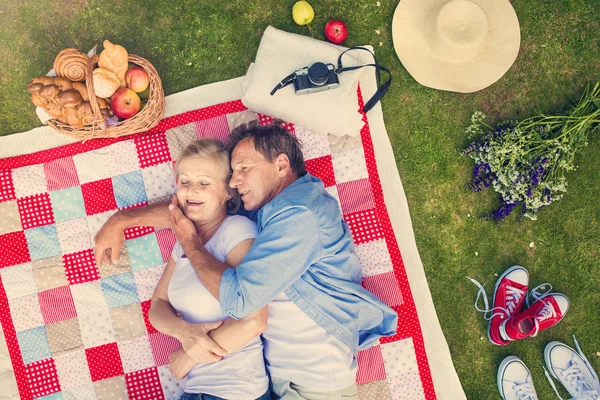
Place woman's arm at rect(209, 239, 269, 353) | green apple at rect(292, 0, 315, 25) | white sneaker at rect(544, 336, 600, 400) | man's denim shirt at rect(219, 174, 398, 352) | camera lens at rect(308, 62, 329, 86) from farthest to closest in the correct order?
white sneaker at rect(544, 336, 600, 400) → green apple at rect(292, 0, 315, 25) → camera lens at rect(308, 62, 329, 86) → woman's arm at rect(209, 239, 269, 353) → man's denim shirt at rect(219, 174, 398, 352)

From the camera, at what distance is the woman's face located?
292 cm

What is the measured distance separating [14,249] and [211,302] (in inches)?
66.4

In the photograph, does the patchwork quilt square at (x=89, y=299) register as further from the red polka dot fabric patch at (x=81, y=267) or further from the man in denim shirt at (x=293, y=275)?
the man in denim shirt at (x=293, y=275)

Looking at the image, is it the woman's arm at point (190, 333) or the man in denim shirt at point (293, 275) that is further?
the woman's arm at point (190, 333)

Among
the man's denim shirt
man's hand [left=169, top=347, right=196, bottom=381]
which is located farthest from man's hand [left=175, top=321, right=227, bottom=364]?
the man's denim shirt

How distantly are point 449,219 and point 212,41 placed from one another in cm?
229

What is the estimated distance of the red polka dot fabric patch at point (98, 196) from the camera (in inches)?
138

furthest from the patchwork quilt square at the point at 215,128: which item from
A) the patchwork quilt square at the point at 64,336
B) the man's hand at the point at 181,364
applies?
the patchwork quilt square at the point at 64,336

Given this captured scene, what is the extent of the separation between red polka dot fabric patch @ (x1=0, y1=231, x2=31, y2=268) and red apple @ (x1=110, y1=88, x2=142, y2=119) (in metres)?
1.28

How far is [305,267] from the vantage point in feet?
8.80

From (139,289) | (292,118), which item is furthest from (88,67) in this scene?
(139,289)

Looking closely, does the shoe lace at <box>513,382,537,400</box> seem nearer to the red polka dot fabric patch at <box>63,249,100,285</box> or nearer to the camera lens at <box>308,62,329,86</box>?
the camera lens at <box>308,62,329,86</box>

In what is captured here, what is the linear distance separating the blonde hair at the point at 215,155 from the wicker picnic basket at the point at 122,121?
42 cm

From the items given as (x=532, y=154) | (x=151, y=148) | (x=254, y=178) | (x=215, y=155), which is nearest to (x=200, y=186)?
(x=215, y=155)
